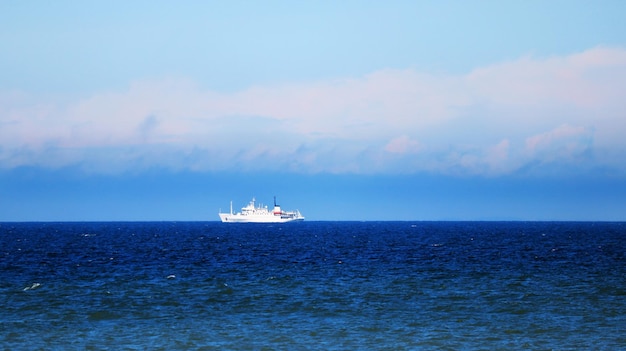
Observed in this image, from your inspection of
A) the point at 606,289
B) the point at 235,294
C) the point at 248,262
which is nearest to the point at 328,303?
the point at 235,294

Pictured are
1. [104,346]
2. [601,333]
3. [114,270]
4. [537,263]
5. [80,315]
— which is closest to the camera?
[104,346]

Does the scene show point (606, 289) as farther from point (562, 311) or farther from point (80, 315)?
point (80, 315)

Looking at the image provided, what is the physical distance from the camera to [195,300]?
4644 centimetres

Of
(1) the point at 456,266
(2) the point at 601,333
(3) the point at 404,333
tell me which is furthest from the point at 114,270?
(2) the point at 601,333

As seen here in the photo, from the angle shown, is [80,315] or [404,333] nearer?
[404,333]

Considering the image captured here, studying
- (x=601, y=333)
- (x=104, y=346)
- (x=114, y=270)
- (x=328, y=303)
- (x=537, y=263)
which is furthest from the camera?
(x=537, y=263)

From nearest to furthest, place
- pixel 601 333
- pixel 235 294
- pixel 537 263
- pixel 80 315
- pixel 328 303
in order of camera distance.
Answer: pixel 601 333 < pixel 80 315 < pixel 328 303 < pixel 235 294 < pixel 537 263

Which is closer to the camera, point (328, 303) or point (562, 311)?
point (562, 311)

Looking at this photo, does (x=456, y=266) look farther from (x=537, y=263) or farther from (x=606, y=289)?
(x=606, y=289)

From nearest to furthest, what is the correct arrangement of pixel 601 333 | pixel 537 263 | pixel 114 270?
pixel 601 333 < pixel 114 270 < pixel 537 263

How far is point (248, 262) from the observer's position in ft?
255

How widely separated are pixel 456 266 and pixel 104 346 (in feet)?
149

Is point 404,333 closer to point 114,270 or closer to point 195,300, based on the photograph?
point 195,300

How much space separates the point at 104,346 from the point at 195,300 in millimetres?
14365
